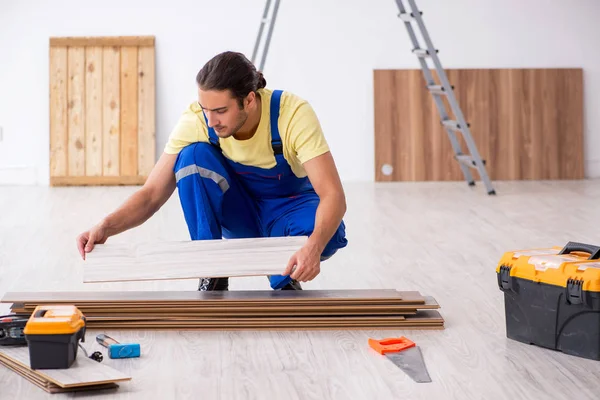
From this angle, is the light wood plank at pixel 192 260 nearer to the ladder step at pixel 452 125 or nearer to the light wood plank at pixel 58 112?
the ladder step at pixel 452 125

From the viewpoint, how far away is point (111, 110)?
7.46 meters

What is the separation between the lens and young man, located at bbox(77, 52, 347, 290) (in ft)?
9.49

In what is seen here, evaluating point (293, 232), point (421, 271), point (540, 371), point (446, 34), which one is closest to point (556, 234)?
point (421, 271)

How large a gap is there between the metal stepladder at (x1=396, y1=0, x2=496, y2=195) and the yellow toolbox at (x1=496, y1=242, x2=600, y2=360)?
401cm

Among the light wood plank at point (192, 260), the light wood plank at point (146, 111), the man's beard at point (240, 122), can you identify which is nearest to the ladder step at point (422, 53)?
the light wood plank at point (146, 111)

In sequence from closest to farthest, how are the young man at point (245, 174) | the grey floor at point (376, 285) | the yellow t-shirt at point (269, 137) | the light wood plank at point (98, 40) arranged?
the grey floor at point (376, 285), the young man at point (245, 174), the yellow t-shirt at point (269, 137), the light wood plank at point (98, 40)

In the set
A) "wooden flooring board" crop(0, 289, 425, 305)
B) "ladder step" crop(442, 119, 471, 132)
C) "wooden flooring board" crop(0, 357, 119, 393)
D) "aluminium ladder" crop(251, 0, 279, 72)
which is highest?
"aluminium ladder" crop(251, 0, 279, 72)

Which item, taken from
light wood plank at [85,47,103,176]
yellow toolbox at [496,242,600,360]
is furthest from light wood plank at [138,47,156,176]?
yellow toolbox at [496,242,600,360]

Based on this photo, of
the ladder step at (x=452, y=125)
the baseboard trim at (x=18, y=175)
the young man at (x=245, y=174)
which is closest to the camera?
the young man at (x=245, y=174)

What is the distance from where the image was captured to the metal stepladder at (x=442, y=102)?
6.69m

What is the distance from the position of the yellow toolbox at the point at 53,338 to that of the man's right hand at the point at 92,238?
57 centimetres

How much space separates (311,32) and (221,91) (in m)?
4.78

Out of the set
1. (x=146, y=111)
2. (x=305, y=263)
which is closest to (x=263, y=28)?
(x=146, y=111)

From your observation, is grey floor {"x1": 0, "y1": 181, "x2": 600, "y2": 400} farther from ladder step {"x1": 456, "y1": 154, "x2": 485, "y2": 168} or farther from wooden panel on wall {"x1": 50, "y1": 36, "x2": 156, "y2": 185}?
wooden panel on wall {"x1": 50, "y1": 36, "x2": 156, "y2": 185}
